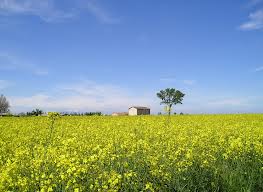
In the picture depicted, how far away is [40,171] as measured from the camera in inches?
319

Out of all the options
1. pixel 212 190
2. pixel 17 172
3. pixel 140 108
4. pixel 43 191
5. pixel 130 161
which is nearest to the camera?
pixel 43 191

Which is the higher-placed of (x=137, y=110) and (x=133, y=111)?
(x=137, y=110)

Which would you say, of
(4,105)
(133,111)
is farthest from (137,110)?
(4,105)

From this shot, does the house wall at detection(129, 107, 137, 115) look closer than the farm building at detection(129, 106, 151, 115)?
No

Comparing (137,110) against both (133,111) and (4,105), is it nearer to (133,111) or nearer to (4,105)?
(133,111)

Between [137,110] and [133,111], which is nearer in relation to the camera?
[137,110]

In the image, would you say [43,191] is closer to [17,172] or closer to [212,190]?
[17,172]

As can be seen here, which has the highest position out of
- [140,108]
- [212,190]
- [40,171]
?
[140,108]

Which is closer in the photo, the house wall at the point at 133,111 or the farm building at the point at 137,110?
the farm building at the point at 137,110

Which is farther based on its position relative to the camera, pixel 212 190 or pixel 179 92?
pixel 179 92

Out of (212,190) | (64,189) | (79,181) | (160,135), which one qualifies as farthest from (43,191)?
(160,135)

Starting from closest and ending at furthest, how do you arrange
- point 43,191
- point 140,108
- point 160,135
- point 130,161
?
point 43,191 < point 130,161 < point 160,135 < point 140,108

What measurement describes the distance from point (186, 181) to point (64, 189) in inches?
141

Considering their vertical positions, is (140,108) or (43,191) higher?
(140,108)
